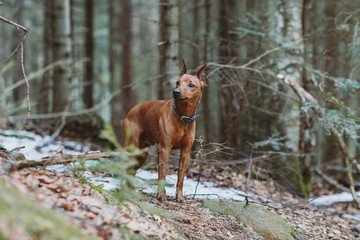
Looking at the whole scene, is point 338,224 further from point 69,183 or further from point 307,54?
point 307,54

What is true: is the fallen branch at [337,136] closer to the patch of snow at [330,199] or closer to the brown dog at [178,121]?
the patch of snow at [330,199]

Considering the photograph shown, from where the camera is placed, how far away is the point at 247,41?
952 centimetres

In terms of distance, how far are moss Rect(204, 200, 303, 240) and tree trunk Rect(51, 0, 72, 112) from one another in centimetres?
663

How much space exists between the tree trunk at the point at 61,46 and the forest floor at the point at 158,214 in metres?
4.46

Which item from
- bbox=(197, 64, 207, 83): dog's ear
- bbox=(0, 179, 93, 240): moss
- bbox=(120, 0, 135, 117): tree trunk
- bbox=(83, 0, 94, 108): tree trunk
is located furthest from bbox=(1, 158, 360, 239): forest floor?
bbox=(120, 0, 135, 117): tree trunk

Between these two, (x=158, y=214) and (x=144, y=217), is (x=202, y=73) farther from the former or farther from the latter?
(x=144, y=217)

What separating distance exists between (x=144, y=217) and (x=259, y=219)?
211 cm

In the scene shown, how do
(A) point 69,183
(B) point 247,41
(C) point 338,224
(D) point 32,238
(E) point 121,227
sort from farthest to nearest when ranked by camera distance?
(B) point 247,41, (C) point 338,224, (A) point 69,183, (E) point 121,227, (D) point 32,238

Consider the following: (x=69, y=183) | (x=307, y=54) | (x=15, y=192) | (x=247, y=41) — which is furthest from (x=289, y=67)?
(x=15, y=192)

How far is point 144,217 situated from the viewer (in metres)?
3.87

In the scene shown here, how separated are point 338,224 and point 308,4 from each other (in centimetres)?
609

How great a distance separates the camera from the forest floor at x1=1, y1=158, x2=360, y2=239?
121 inches

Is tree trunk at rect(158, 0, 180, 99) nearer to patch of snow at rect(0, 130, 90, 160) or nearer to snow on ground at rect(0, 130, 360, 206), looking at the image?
snow on ground at rect(0, 130, 360, 206)

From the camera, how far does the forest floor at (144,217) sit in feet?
10.1
